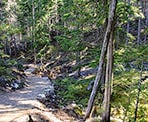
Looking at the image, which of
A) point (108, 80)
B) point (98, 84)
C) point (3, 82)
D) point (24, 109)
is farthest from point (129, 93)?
point (3, 82)

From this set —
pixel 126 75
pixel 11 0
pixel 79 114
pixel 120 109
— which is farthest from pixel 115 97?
pixel 11 0

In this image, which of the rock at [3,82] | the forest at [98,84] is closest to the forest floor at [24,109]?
the forest at [98,84]

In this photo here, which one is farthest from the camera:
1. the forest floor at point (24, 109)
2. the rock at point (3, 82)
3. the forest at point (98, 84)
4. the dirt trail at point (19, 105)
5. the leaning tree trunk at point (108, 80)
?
the rock at point (3, 82)

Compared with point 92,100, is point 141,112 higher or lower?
lower

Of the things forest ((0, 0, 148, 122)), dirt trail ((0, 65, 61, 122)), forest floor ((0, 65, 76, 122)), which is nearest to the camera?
forest ((0, 0, 148, 122))

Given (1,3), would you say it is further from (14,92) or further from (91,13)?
(91,13)

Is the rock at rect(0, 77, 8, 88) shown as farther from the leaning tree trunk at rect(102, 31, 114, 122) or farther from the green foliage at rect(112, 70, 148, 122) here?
the leaning tree trunk at rect(102, 31, 114, 122)

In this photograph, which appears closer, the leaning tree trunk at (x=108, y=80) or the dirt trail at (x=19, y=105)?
the leaning tree trunk at (x=108, y=80)

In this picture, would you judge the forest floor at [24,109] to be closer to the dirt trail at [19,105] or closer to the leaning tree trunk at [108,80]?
the dirt trail at [19,105]

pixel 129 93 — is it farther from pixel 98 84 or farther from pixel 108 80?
pixel 108 80

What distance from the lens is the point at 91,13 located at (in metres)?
15.3

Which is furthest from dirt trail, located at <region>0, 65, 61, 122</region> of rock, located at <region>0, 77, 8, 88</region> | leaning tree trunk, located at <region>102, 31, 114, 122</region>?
leaning tree trunk, located at <region>102, 31, 114, 122</region>

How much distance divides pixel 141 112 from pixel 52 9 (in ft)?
107

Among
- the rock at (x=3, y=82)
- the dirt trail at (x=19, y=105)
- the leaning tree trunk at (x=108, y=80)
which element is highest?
the leaning tree trunk at (x=108, y=80)
